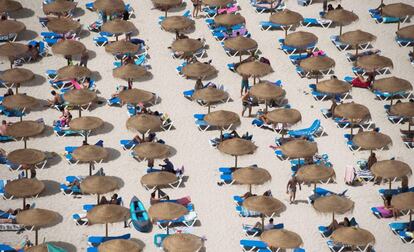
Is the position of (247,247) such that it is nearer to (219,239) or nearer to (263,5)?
(219,239)

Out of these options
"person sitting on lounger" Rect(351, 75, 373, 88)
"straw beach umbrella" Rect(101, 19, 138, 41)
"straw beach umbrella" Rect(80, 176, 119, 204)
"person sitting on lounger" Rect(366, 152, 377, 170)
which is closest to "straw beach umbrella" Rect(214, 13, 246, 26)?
"straw beach umbrella" Rect(101, 19, 138, 41)

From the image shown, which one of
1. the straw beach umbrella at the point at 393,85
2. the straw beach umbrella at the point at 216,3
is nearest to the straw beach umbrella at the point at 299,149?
the straw beach umbrella at the point at 393,85

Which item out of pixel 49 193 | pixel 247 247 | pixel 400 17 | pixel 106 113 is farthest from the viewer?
pixel 400 17

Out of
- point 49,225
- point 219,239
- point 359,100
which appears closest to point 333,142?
point 359,100

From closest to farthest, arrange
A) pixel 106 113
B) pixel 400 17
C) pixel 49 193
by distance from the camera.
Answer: pixel 49 193, pixel 106 113, pixel 400 17

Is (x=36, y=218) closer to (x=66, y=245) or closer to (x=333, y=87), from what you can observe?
(x=66, y=245)

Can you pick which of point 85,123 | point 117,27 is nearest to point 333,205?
point 85,123

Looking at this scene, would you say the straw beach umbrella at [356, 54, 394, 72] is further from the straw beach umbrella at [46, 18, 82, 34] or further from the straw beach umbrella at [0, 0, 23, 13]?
the straw beach umbrella at [0, 0, 23, 13]
